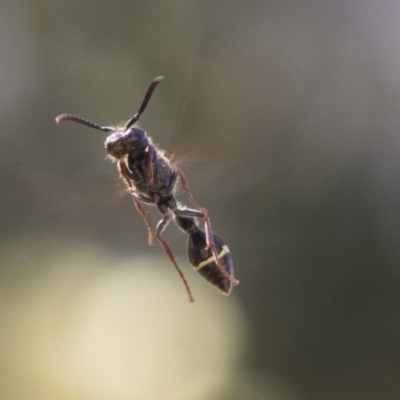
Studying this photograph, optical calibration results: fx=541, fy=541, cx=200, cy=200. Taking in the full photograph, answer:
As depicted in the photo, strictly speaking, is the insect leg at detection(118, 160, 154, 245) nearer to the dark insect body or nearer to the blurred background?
the dark insect body

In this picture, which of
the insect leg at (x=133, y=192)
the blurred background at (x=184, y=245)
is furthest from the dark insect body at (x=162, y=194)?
the blurred background at (x=184, y=245)

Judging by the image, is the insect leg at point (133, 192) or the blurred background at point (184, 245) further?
the blurred background at point (184, 245)

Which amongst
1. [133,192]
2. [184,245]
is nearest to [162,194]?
[133,192]

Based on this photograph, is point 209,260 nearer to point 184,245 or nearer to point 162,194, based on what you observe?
point 162,194

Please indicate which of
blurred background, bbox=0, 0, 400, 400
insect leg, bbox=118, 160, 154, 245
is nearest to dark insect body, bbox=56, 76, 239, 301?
insect leg, bbox=118, 160, 154, 245

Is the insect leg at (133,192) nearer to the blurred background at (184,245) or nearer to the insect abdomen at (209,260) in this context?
the insect abdomen at (209,260)

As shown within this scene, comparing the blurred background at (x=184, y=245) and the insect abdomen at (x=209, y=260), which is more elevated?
the blurred background at (x=184, y=245)
